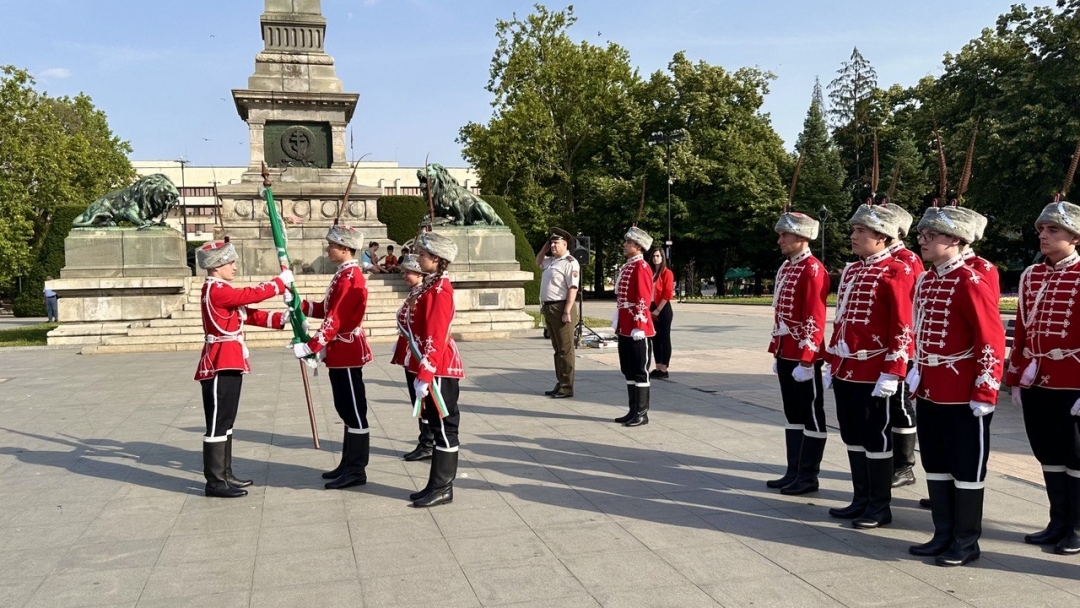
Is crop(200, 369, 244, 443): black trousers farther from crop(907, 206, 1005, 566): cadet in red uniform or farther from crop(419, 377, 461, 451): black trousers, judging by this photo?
crop(907, 206, 1005, 566): cadet in red uniform

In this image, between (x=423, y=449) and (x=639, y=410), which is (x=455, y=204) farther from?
(x=423, y=449)

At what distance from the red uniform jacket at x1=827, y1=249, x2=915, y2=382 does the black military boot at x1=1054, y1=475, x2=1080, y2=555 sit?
1077mm

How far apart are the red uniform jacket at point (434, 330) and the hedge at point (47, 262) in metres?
28.2

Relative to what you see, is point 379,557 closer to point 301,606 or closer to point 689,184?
point 301,606

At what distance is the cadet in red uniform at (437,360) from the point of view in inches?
224

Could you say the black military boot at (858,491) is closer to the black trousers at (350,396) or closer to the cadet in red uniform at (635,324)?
the cadet in red uniform at (635,324)

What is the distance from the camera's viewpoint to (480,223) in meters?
21.0

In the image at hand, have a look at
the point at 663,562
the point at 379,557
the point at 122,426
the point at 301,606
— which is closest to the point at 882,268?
the point at 663,562

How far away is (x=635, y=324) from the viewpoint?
864 centimetres

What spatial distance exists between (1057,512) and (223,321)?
5.58m

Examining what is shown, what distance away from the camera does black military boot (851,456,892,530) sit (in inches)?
203

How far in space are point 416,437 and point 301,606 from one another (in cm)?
408

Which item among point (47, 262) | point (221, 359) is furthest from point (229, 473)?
point (47, 262)

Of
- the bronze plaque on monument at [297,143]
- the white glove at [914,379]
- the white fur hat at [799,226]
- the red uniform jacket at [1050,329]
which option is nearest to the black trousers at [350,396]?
the white fur hat at [799,226]
